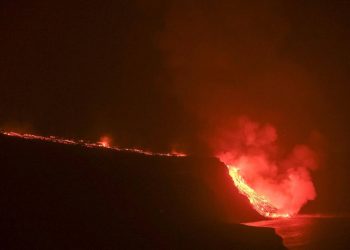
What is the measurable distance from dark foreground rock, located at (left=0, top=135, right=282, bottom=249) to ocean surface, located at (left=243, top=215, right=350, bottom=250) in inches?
201

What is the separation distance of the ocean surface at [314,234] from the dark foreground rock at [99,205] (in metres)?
5.10

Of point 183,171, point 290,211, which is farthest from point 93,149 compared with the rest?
point 290,211

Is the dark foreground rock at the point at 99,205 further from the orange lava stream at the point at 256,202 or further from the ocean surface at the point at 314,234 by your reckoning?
the orange lava stream at the point at 256,202

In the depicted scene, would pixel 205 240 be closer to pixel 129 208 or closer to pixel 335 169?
pixel 129 208

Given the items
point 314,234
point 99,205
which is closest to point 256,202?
point 314,234

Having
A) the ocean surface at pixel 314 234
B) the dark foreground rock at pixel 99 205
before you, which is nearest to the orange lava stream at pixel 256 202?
the ocean surface at pixel 314 234

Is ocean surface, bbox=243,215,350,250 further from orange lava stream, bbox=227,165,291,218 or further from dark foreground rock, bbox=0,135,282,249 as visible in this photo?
dark foreground rock, bbox=0,135,282,249

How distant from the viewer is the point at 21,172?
1308 inches

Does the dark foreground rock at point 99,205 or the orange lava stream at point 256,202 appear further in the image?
the orange lava stream at point 256,202

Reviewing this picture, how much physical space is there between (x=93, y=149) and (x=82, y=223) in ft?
42.3

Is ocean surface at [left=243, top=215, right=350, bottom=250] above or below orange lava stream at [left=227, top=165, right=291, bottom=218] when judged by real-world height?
below

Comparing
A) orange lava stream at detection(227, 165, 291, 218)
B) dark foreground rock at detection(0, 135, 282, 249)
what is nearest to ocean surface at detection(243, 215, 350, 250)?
orange lava stream at detection(227, 165, 291, 218)

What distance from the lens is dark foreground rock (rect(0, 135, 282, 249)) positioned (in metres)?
29.9

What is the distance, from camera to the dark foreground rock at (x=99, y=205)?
29.9m
